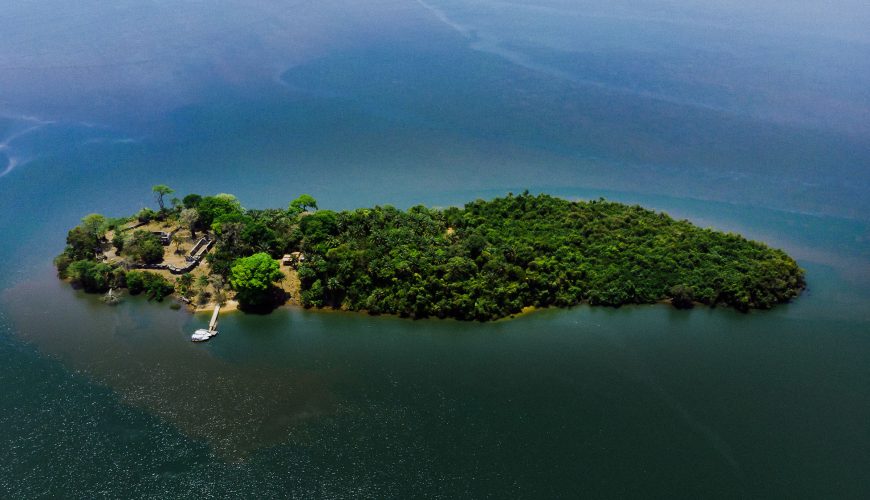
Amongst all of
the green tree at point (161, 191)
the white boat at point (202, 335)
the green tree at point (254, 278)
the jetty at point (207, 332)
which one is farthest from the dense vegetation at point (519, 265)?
the green tree at point (161, 191)

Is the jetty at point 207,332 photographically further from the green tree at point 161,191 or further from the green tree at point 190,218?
the green tree at point 161,191

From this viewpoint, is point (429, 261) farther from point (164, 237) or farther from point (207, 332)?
point (164, 237)

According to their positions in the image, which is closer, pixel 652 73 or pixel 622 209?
pixel 622 209

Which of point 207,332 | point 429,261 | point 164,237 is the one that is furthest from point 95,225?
point 429,261

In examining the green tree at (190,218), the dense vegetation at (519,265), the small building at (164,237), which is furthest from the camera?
the small building at (164,237)

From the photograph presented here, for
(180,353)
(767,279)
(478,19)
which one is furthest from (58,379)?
(478,19)

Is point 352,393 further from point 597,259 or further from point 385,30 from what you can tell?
point 385,30

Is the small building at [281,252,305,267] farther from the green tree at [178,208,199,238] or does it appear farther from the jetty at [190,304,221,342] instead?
the green tree at [178,208,199,238]
